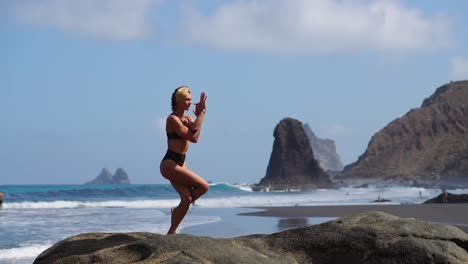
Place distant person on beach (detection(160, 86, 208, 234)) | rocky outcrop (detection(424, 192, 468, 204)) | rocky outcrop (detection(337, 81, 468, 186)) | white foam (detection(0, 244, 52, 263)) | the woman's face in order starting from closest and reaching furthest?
distant person on beach (detection(160, 86, 208, 234))
the woman's face
white foam (detection(0, 244, 52, 263))
rocky outcrop (detection(424, 192, 468, 204))
rocky outcrop (detection(337, 81, 468, 186))

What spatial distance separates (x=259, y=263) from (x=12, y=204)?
1846 inches

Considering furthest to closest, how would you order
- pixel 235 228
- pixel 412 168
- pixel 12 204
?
pixel 412 168 < pixel 12 204 < pixel 235 228

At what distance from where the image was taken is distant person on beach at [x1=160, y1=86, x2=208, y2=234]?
7.30 metres

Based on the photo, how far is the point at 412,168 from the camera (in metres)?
132

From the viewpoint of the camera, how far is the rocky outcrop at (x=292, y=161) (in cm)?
10850

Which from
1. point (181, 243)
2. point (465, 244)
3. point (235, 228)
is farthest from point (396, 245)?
point (235, 228)

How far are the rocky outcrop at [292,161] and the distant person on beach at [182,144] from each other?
9904 centimetres

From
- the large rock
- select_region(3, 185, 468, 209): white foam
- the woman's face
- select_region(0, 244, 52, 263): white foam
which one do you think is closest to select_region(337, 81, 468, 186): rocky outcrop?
select_region(3, 185, 468, 209): white foam

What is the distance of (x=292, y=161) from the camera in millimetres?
112188

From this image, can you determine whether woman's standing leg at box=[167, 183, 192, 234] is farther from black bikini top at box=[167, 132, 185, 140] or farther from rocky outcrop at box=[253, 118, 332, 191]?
rocky outcrop at box=[253, 118, 332, 191]

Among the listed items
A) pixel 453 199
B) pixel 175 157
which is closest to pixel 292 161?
pixel 453 199

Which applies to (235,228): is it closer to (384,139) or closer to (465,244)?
(465,244)

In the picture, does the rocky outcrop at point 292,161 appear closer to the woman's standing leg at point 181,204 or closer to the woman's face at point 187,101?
the woman's standing leg at point 181,204

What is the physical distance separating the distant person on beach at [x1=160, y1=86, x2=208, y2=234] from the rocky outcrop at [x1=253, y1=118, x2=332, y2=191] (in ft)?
325
